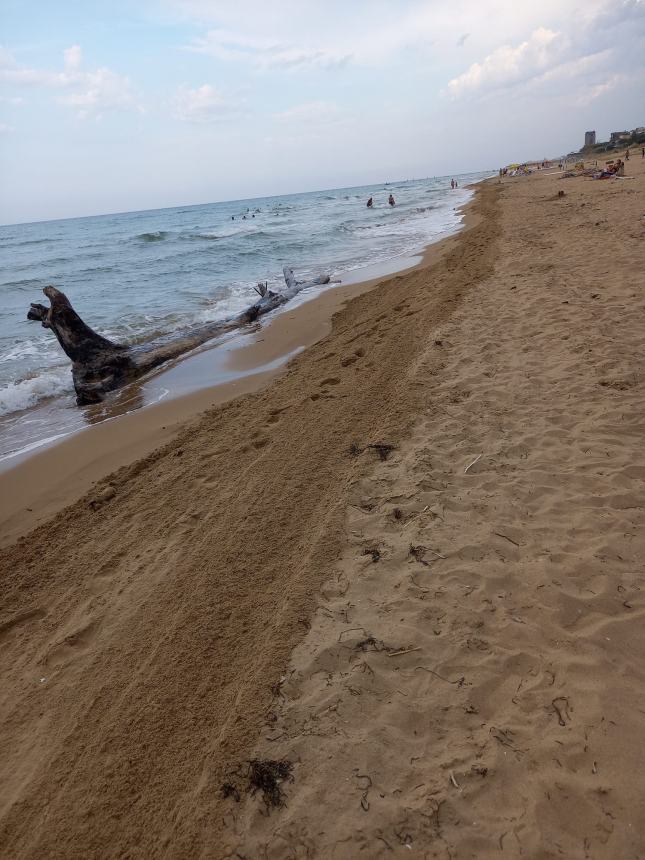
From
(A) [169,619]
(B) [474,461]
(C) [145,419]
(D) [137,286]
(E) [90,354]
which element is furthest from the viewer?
(D) [137,286]

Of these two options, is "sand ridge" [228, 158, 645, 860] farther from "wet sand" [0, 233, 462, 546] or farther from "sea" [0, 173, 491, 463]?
"sea" [0, 173, 491, 463]

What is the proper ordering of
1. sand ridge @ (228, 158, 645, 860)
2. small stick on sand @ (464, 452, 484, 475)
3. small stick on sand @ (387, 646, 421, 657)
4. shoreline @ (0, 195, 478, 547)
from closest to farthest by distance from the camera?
1. sand ridge @ (228, 158, 645, 860)
2. small stick on sand @ (387, 646, 421, 657)
3. small stick on sand @ (464, 452, 484, 475)
4. shoreline @ (0, 195, 478, 547)

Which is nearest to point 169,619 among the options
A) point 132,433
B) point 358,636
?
point 358,636

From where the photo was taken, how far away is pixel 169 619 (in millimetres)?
2533

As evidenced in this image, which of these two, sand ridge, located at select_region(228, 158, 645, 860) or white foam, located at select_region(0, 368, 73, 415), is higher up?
white foam, located at select_region(0, 368, 73, 415)

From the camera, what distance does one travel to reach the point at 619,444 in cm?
323

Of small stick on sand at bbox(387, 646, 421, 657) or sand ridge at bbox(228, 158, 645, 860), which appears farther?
small stick on sand at bbox(387, 646, 421, 657)

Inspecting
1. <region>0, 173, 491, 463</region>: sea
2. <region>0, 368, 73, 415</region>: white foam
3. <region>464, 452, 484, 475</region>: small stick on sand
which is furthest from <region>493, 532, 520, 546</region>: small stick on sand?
<region>0, 368, 73, 415</region>: white foam

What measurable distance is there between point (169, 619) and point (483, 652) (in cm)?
160

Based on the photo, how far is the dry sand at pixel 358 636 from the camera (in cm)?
159

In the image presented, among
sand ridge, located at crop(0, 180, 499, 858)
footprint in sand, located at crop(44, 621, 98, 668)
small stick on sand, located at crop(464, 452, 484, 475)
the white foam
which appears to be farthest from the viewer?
the white foam

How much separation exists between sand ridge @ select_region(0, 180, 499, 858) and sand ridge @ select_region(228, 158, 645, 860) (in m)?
0.19

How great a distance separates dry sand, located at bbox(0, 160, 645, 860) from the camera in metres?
1.59

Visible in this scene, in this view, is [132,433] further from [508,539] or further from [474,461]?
[508,539]
